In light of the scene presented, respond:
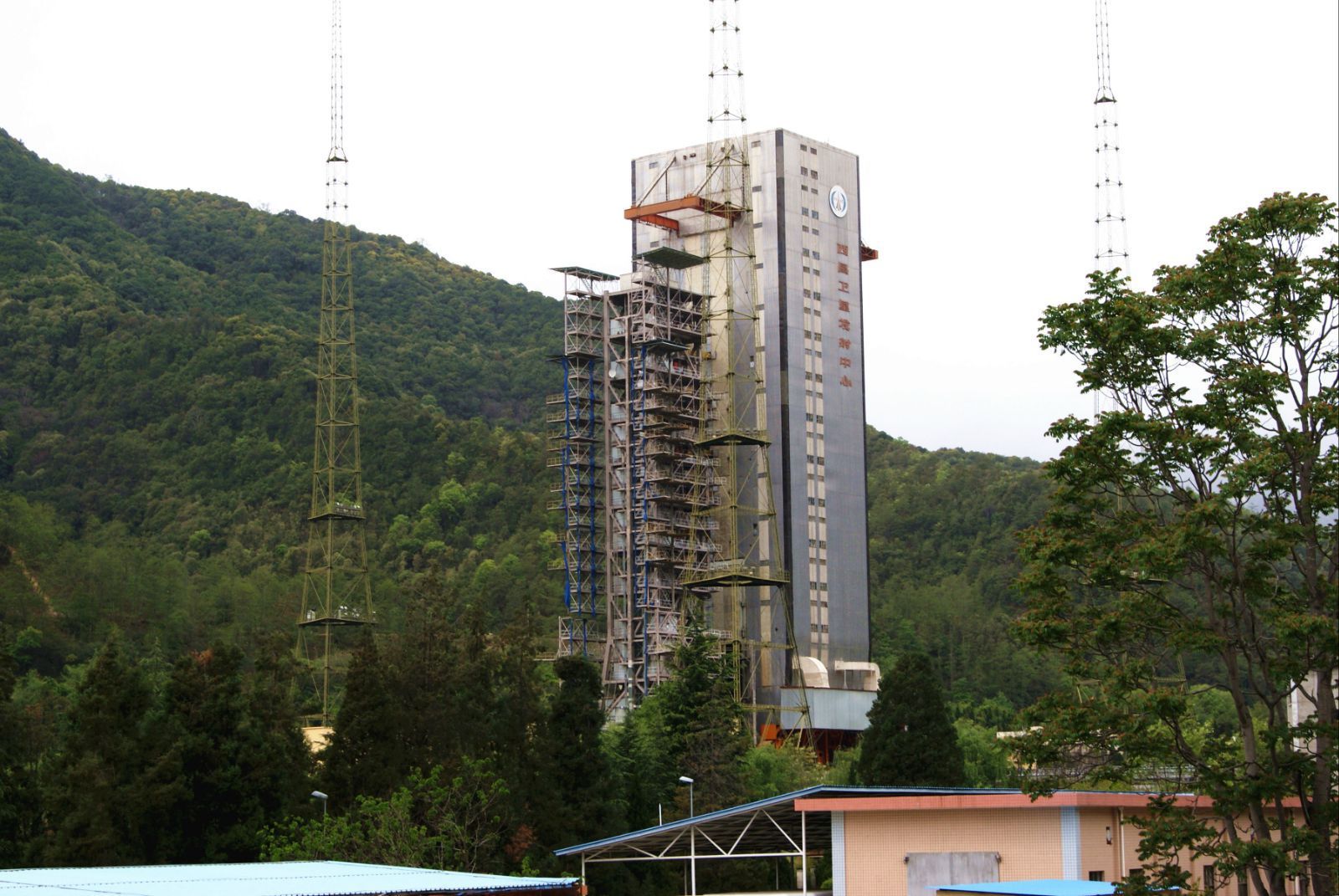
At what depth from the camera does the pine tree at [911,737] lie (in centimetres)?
9506

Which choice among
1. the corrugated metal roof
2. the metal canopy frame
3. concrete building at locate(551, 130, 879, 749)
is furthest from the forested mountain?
the corrugated metal roof

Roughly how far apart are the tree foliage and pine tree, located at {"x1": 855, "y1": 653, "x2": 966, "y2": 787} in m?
50.0

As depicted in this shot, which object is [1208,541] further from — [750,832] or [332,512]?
[332,512]

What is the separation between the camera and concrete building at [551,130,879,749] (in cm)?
12419

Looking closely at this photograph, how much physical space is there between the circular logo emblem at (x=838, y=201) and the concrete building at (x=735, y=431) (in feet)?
0.50

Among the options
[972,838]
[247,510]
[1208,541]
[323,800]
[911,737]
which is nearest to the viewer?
[1208,541]

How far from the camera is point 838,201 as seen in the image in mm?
134250

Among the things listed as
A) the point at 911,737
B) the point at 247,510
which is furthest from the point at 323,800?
the point at 247,510

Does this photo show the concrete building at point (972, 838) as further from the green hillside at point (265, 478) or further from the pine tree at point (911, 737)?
the green hillside at point (265, 478)

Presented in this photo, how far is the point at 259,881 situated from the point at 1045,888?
1826 centimetres

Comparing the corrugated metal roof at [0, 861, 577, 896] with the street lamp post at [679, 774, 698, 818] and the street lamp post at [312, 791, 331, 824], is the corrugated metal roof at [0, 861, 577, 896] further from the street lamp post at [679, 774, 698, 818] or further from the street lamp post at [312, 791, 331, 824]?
the street lamp post at [679, 774, 698, 818]

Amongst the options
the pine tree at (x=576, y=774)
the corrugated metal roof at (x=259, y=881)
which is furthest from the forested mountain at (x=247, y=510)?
the corrugated metal roof at (x=259, y=881)

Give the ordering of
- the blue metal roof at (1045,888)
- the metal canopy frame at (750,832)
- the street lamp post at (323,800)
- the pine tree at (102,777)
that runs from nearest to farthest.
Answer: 1. the blue metal roof at (1045,888)
2. the metal canopy frame at (750,832)
3. the pine tree at (102,777)
4. the street lamp post at (323,800)

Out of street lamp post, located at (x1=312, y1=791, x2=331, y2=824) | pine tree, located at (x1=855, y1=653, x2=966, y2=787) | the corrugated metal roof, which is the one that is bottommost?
the corrugated metal roof
